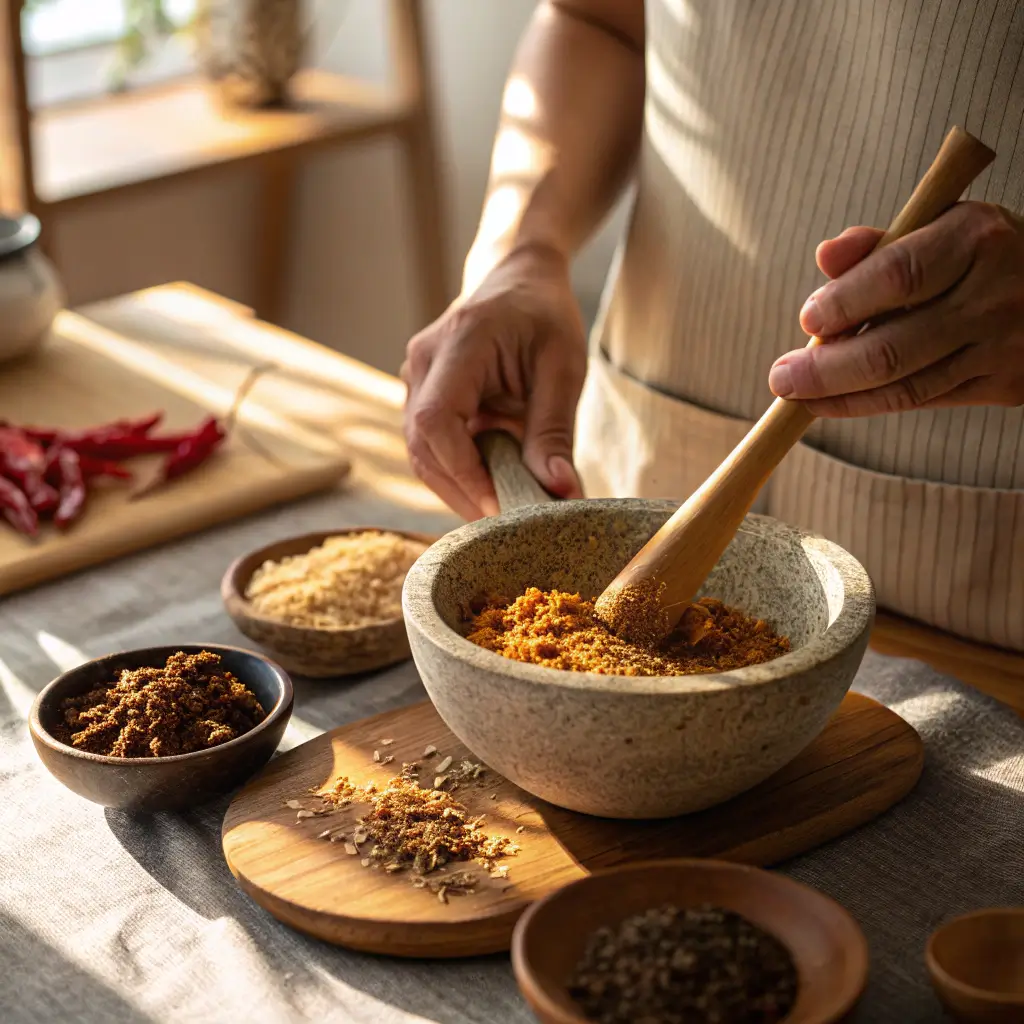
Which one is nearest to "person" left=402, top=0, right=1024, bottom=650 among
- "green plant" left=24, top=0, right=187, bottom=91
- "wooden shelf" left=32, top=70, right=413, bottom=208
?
"wooden shelf" left=32, top=70, right=413, bottom=208

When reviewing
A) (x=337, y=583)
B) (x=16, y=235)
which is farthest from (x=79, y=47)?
(x=337, y=583)

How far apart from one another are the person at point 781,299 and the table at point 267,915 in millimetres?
192

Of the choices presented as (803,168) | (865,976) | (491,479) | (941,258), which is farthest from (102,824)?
(803,168)

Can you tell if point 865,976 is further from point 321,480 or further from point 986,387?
point 321,480

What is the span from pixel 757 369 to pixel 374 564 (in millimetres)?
453

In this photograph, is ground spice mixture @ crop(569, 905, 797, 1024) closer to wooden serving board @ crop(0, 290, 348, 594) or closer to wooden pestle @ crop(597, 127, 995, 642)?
wooden pestle @ crop(597, 127, 995, 642)

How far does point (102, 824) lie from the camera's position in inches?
43.9

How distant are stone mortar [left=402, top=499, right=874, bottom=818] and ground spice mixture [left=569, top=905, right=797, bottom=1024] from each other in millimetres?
137

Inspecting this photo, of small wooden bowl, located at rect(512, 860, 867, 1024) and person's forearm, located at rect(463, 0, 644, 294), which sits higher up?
person's forearm, located at rect(463, 0, 644, 294)

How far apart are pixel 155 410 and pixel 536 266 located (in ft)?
2.11

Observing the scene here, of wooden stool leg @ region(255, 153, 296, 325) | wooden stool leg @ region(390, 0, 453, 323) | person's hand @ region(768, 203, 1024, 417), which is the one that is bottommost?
wooden stool leg @ region(255, 153, 296, 325)

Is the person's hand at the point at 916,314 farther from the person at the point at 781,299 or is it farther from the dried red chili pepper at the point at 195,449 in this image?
the dried red chili pepper at the point at 195,449

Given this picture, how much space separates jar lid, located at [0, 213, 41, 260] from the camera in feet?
6.64

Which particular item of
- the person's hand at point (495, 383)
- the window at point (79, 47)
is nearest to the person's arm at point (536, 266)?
the person's hand at point (495, 383)
